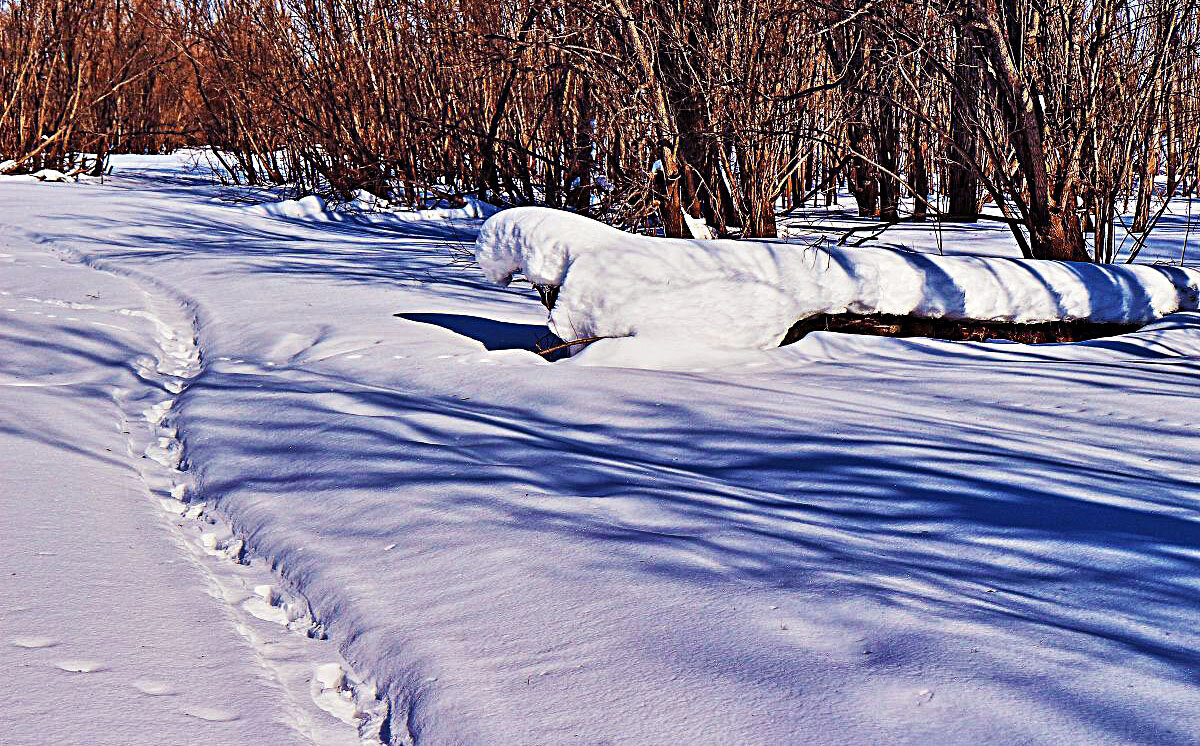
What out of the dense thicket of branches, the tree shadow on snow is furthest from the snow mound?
the tree shadow on snow

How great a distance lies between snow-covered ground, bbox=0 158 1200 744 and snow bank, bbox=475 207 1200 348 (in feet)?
0.49

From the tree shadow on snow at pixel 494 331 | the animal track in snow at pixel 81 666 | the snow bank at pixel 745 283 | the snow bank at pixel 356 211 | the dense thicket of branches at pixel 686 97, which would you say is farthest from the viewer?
the snow bank at pixel 356 211

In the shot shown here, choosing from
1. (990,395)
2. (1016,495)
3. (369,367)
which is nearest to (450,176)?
(369,367)

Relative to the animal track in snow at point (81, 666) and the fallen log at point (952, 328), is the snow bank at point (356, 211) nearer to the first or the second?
the fallen log at point (952, 328)

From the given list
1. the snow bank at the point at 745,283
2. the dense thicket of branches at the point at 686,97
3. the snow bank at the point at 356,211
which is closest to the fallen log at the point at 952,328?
the snow bank at the point at 745,283

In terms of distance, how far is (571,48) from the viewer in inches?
250

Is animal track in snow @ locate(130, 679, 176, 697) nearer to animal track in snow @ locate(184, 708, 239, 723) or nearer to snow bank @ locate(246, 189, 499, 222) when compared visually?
animal track in snow @ locate(184, 708, 239, 723)

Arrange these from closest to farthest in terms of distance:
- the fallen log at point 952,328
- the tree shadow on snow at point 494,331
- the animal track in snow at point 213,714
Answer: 1. the animal track in snow at point 213,714
2. the fallen log at point 952,328
3. the tree shadow on snow at point 494,331

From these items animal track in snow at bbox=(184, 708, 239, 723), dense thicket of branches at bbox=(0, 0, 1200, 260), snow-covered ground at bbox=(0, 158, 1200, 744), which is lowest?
animal track in snow at bbox=(184, 708, 239, 723)

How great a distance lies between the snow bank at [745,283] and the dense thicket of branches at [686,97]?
102cm

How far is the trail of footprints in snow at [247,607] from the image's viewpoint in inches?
62.8

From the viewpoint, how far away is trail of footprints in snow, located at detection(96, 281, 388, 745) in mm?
1595

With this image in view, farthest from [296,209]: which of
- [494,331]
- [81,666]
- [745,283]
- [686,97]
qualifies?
[81,666]

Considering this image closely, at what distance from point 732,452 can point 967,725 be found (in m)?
1.40
